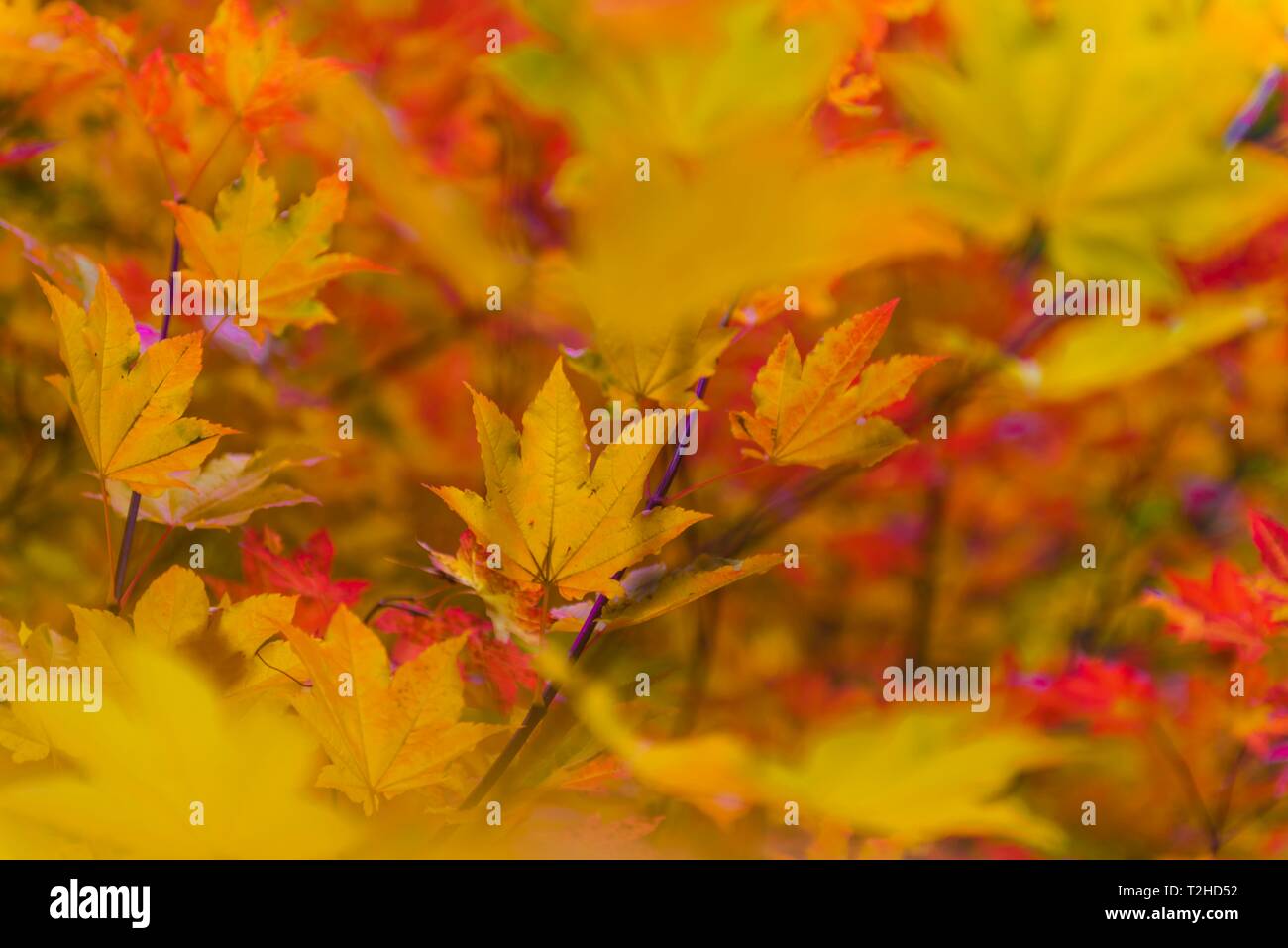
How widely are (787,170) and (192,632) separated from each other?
27cm

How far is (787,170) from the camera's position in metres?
0.17

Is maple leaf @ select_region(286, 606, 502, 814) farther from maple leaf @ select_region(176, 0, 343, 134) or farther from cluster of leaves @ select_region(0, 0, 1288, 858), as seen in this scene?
maple leaf @ select_region(176, 0, 343, 134)

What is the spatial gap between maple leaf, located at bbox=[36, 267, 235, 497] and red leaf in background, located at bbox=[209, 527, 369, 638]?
0.13 metres

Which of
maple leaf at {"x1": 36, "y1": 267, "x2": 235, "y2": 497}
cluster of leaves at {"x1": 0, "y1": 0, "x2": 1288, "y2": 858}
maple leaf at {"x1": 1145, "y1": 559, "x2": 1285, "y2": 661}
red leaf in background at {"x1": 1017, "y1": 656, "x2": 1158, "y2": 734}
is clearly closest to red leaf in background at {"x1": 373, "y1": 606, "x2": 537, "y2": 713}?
cluster of leaves at {"x1": 0, "y1": 0, "x2": 1288, "y2": 858}

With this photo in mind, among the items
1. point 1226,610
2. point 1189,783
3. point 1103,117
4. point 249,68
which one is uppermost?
point 249,68

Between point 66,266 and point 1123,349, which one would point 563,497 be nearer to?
point 1123,349

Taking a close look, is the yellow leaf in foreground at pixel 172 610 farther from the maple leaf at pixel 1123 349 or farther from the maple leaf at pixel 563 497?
the maple leaf at pixel 1123 349

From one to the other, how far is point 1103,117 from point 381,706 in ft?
0.86

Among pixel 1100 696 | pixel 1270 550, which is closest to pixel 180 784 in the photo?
pixel 1270 550

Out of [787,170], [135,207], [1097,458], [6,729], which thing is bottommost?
[6,729]

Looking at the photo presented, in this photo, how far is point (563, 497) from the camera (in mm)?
287

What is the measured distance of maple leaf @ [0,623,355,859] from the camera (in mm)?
246
